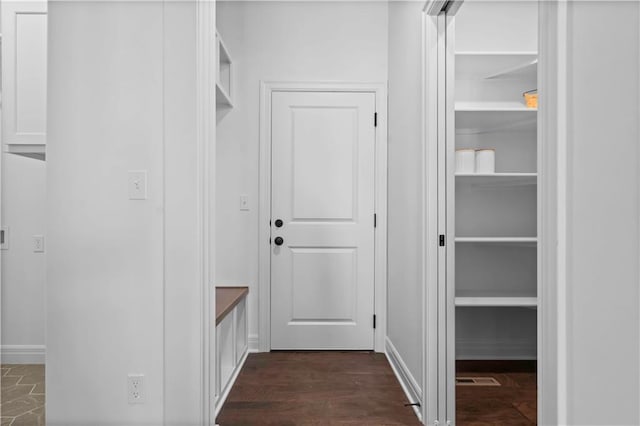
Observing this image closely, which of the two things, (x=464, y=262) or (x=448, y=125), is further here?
(x=464, y=262)

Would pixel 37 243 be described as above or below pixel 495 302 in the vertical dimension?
above

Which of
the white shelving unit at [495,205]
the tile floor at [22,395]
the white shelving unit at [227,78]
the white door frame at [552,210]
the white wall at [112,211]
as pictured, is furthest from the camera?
the white shelving unit at [227,78]

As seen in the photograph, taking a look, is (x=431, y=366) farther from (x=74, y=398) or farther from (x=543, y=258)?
(x=74, y=398)

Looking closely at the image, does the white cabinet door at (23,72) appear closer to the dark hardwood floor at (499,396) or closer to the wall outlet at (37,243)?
the wall outlet at (37,243)

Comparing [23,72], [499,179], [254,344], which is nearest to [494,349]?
[499,179]

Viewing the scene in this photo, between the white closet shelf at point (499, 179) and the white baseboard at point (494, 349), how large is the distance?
1.14 metres

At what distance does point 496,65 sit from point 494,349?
1974 millimetres

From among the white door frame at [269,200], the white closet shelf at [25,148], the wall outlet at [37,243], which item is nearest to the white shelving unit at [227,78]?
the white door frame at [269,200]

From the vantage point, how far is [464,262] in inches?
121

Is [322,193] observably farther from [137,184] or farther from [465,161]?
[137,184]

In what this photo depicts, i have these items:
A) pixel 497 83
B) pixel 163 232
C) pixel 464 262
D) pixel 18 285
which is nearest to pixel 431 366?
pixel 464 262

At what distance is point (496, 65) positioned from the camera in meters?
2.80

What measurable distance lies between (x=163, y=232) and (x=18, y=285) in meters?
1.59

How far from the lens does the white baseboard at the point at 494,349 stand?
10.1ft
